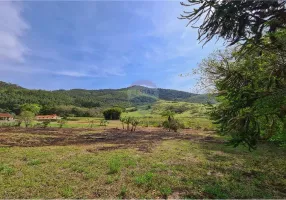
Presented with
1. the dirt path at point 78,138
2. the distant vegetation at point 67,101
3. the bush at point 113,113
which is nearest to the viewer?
the dirt path at point 78,138

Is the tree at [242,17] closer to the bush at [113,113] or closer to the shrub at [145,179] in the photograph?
the shrub at [145,179]

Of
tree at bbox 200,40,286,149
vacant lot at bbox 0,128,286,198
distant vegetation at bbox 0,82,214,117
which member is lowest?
vacant lot at bbox 0,128,286,198

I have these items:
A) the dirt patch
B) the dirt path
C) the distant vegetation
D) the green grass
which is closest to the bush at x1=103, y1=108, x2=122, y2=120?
the distant vegetation

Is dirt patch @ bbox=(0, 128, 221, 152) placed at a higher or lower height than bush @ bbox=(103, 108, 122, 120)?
lower

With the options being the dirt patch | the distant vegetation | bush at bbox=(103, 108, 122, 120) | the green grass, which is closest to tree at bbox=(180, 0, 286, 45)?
the green grass

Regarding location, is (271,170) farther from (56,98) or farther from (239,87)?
Result: (56,98)

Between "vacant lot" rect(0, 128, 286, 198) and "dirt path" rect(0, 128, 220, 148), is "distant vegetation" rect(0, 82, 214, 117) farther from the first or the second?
"vacant lot" rect(0, 128, 286, 198)

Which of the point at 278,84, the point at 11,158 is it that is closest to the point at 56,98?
the point at 11,158

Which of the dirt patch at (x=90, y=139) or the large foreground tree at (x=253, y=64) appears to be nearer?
the large foreground tree at (x=253, y=64)

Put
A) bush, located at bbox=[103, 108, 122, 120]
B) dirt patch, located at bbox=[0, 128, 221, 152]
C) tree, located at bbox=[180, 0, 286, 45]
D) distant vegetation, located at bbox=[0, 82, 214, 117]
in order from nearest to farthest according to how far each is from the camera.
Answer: tree, located at bbox=[180, 0, 286, 45]
dirt patch, located at bbox=[0, 128, 221, 152]
bush, located at bbox=[103, 108, 122, 120]
distant vegetation, located at bbox=[0, 82, 214, 117]

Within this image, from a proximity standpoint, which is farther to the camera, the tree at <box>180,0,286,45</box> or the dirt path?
the dirt path

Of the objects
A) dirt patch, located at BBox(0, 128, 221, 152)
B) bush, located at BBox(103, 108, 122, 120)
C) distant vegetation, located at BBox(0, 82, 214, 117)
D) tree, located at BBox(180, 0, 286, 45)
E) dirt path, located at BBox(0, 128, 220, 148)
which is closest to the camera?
tree, located at BBox(180, 0, 286, 45)

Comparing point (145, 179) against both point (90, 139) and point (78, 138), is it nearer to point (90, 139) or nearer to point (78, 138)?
point (90, 139)

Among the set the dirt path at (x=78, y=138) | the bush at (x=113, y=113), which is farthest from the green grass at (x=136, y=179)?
the bush at (x=113, y=113)
